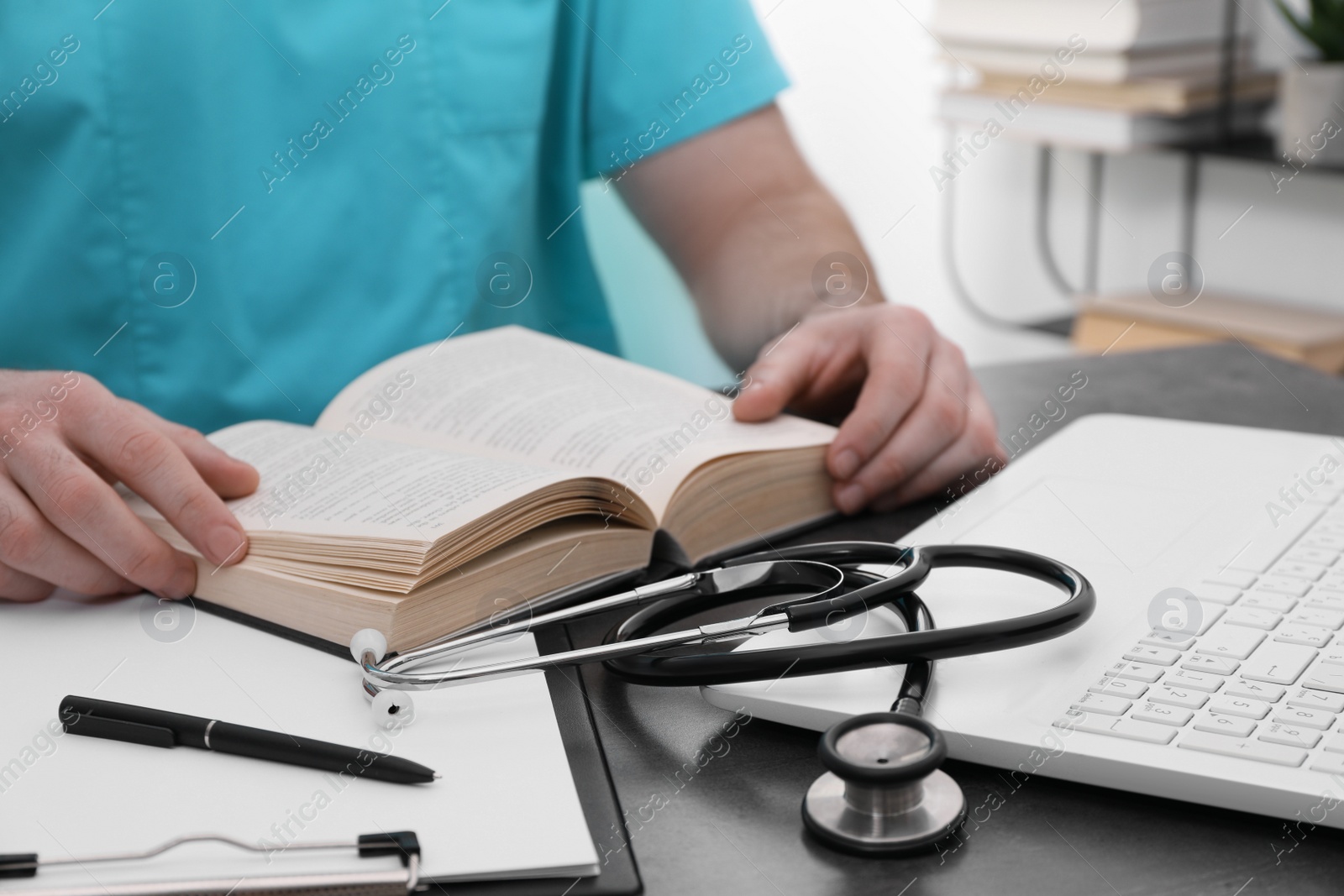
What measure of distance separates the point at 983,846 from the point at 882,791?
0.13 ft

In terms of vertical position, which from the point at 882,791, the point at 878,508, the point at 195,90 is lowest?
the point at 878,508

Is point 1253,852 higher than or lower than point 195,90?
lower

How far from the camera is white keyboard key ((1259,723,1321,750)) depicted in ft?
1.38

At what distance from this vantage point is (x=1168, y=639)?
50 cm

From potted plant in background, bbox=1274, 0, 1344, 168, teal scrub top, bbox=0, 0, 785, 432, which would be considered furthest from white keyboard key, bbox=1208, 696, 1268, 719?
potted plant in background, bbox=1274, 0, 1344, 168

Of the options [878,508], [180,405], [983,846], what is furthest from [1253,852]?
[180,405]

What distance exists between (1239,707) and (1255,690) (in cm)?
2

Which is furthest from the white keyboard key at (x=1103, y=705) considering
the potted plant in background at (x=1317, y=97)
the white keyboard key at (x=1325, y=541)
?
the potted plant in background at (x=1317, y=97)

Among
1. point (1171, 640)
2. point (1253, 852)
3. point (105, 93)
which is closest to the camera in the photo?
point (1253, 852)

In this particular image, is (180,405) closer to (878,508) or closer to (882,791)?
(878,508)

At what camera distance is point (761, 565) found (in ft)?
1.85

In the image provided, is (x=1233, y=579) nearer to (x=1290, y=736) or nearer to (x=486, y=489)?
(x=1290, y=736)

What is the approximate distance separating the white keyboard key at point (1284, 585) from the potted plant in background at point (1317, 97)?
1588 millimetres

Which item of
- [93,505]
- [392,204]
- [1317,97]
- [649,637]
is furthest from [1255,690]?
[1317,97]
